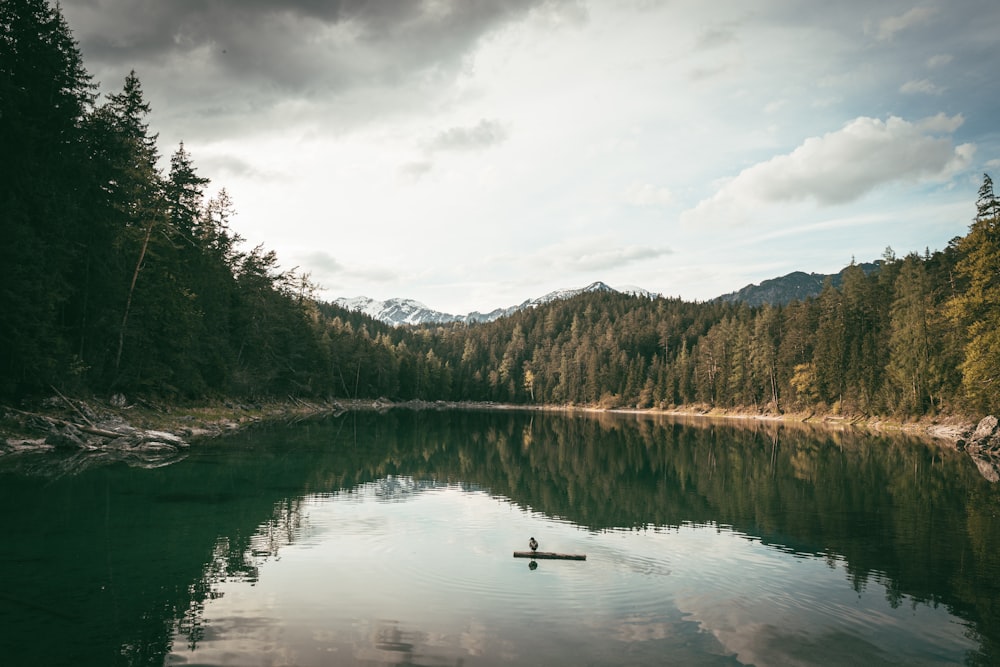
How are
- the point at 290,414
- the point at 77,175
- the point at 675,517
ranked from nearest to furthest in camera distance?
the point at 675,517
the point at 77,175
the point at 290,414

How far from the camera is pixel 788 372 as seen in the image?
112625 millimetres

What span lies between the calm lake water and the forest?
46.3 ft

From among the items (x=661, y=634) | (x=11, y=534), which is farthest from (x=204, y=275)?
(x=661, y=634)

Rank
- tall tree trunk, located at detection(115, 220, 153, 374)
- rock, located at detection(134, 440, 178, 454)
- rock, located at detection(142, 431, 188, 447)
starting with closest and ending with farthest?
1. rock, located at detection(134, 440, 178, 454)
2. rock, located at detection(142, 431, 188, 447)
3. tall tree trunk, located at detection(115, 220, 153, 374)

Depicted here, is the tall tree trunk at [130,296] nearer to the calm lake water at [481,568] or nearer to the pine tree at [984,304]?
the calm lake water at [481,568]

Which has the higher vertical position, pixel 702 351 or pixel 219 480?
pixel 702 351

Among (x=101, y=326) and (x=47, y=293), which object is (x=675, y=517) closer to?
(x=47, y=293)

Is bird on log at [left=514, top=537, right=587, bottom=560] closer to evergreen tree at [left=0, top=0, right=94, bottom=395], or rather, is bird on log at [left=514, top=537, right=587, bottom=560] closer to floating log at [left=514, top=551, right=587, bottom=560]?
floating log at [left=514, top=551, right=587, bottom=560]

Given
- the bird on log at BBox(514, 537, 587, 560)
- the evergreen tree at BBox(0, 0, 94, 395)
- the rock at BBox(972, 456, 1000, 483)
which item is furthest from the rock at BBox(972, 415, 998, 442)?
the evergreen tree at BBox(0, 0, 94, 395)

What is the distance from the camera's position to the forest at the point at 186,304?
39.0 metres

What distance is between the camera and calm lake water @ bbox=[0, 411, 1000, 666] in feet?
42.9

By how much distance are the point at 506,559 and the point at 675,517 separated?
11.8m

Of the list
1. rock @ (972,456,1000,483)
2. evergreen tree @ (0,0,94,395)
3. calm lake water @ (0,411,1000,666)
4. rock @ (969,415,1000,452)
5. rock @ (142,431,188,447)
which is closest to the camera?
calm lake water @ (0,411,1000,666)

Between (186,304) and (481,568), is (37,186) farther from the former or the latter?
(481,568)
